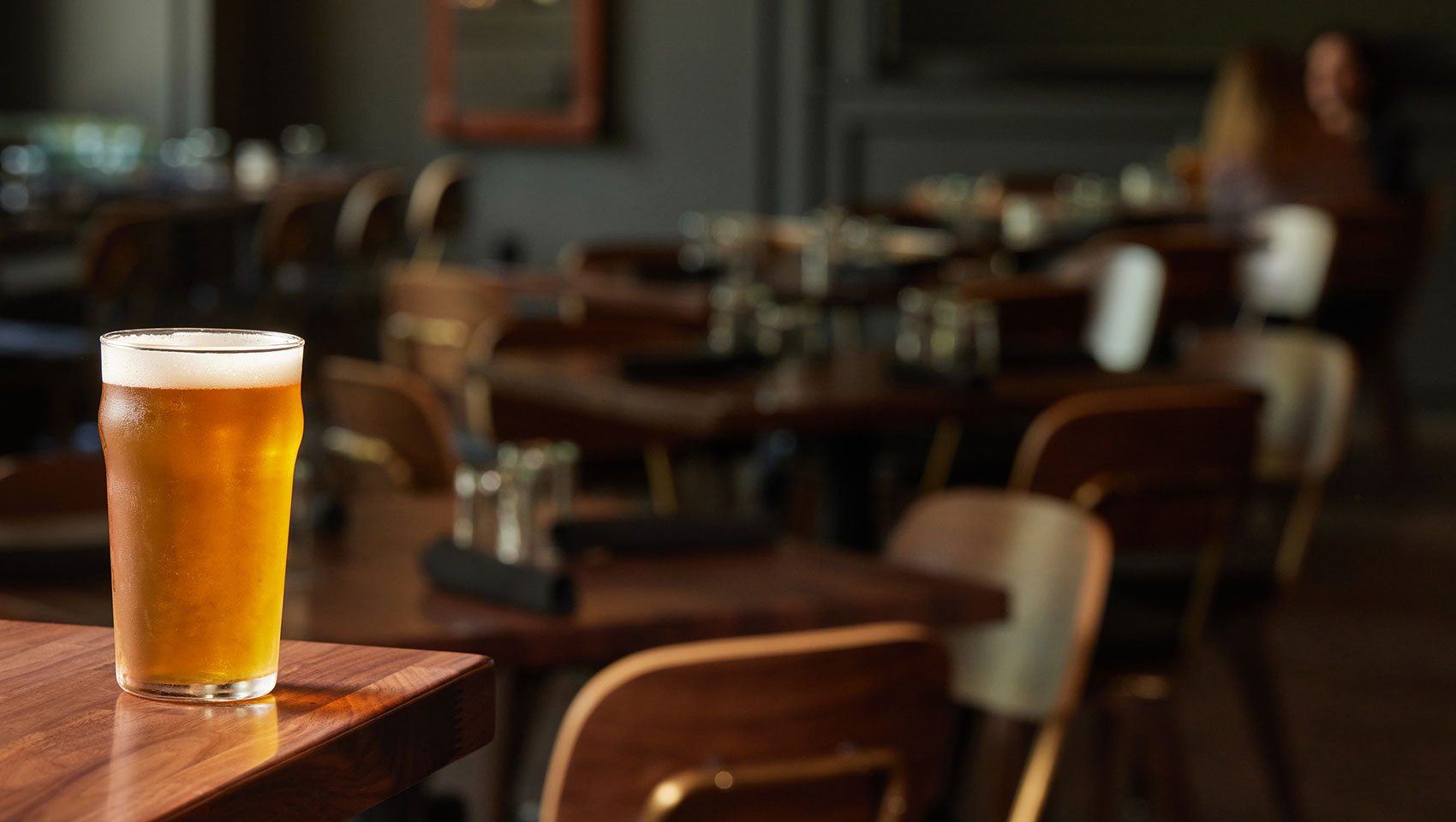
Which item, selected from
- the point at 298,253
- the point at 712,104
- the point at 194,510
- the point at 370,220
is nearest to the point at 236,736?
the point at 194,510

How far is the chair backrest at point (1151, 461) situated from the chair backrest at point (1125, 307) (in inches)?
70.8

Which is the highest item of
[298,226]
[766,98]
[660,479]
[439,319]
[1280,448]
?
[766,98]

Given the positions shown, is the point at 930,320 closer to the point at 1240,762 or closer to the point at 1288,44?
the point at 1240,762

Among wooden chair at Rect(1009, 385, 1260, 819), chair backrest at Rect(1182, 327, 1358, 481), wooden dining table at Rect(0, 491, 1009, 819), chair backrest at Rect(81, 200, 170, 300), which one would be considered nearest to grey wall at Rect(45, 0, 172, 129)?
chair backrest at Rect(81, 200, 170, 300)

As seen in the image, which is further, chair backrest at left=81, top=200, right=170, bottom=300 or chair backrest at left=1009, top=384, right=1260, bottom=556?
chair backrest at left=81, top=200, right=170, bottom=300

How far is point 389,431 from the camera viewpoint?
8.95 feet

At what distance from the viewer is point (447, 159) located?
917 centimetres

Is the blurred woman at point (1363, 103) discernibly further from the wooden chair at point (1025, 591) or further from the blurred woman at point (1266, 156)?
the wooden chair at point (1025, 591)

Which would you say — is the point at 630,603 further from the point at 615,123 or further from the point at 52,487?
the point at 615,123

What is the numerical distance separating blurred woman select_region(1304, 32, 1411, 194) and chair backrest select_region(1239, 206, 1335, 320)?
49 cm

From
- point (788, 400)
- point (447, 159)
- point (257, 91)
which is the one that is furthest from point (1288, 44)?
point (788, 400)

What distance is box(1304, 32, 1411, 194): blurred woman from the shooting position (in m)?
6.05

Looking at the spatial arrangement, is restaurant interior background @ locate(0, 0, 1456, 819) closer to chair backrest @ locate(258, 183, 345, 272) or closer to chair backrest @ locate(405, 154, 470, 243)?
chair backrest @ locate(258, 183, 345, 272)

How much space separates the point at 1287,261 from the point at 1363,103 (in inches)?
33.2
